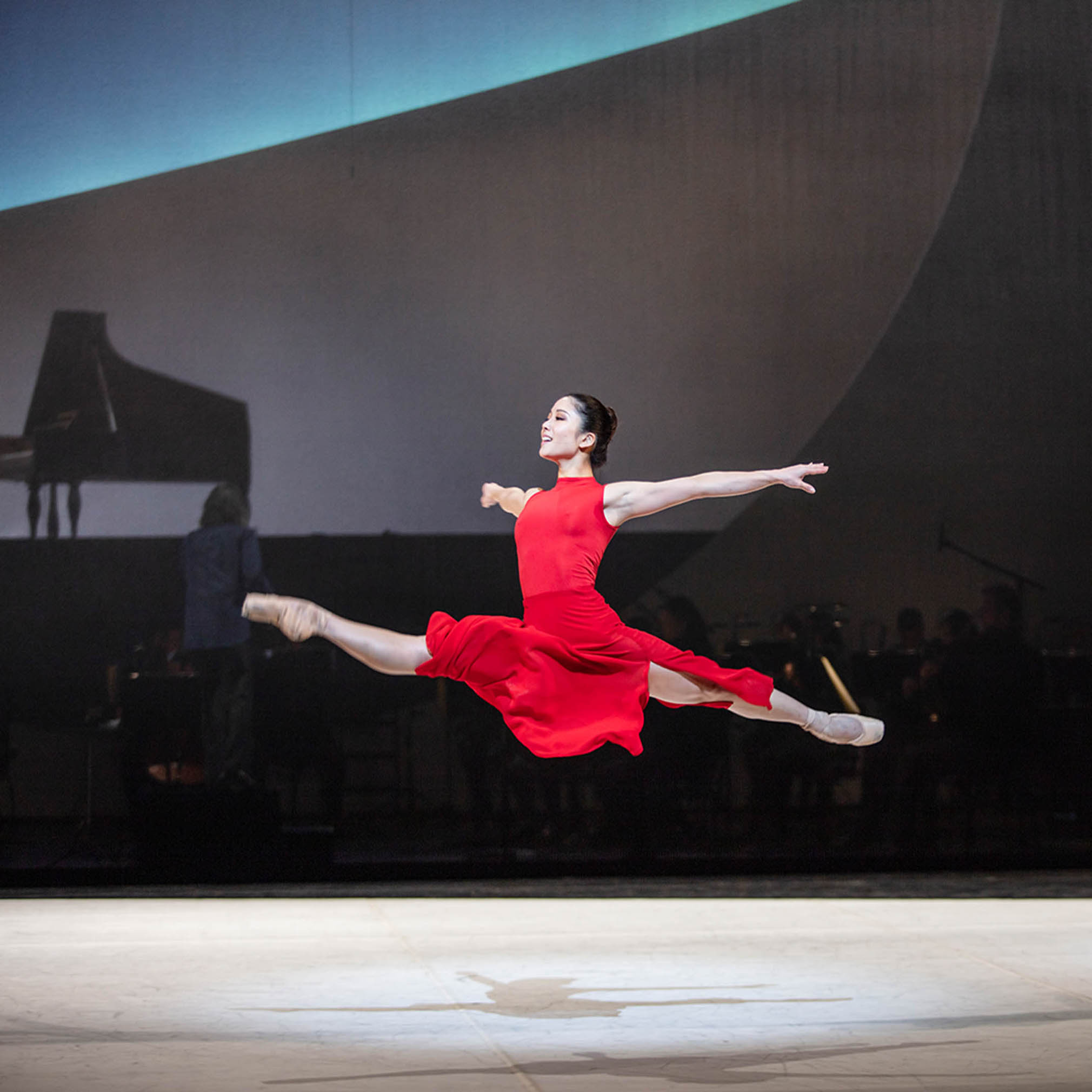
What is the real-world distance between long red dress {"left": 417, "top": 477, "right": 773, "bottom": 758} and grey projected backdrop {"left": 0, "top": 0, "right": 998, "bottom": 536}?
1.94 m

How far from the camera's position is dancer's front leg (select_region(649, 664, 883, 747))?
3492mm

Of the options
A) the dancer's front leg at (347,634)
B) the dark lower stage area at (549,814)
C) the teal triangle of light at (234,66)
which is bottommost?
the dark lower stage area at (549,814)

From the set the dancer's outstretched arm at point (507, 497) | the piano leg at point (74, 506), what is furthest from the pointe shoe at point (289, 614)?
the piano leg at point (74, 506)

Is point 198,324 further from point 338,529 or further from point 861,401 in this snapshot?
point 861,401

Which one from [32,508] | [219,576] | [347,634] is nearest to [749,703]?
[347,634]

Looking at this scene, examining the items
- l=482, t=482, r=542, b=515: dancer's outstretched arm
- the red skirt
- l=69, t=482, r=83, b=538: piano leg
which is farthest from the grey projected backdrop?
the red skirt

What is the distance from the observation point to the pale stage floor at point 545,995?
2656 millimetres

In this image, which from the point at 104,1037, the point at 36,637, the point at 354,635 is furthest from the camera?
the point at 36,637

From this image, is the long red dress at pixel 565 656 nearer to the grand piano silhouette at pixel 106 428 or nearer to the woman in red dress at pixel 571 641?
the woman in red dress at pixel 571 641

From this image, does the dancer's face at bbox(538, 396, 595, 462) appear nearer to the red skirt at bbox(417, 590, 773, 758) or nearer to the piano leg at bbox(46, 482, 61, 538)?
the red skirt at bbox(417, 590, 773, 758)

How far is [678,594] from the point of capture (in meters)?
5.44

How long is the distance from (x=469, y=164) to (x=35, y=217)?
1.78 m

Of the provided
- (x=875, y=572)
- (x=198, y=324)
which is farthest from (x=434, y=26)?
(x=875, y=572)

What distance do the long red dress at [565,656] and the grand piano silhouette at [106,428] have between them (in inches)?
89.4
